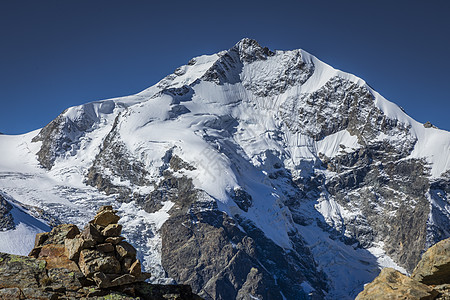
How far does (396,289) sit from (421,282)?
8.95ft

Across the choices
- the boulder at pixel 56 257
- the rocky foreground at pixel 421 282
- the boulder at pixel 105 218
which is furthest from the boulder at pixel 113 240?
the rocky foreground at pixel 421 282

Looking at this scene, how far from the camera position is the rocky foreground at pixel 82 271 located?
19.7 m

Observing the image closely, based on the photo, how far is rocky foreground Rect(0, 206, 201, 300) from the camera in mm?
19703

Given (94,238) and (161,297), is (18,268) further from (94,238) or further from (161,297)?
(161,297)

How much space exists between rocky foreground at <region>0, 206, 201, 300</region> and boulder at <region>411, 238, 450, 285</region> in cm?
884

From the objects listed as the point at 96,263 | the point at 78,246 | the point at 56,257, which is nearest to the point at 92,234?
the point at 78,246

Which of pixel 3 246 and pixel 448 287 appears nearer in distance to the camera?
pixel 448 287

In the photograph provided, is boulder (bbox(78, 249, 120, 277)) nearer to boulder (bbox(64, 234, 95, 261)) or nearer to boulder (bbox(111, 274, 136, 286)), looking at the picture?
boulder (bbox(64, 234, 95, 261))

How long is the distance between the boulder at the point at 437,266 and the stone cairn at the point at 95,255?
416 inches

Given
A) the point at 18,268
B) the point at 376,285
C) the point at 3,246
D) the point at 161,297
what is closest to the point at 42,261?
the point at 18,268

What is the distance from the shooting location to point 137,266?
20.8 m

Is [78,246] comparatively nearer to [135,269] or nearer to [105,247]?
[105,247]

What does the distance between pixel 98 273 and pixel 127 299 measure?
135 cm

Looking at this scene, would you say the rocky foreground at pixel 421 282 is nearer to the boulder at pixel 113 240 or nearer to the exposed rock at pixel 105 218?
the boulder at pixel 113 240
